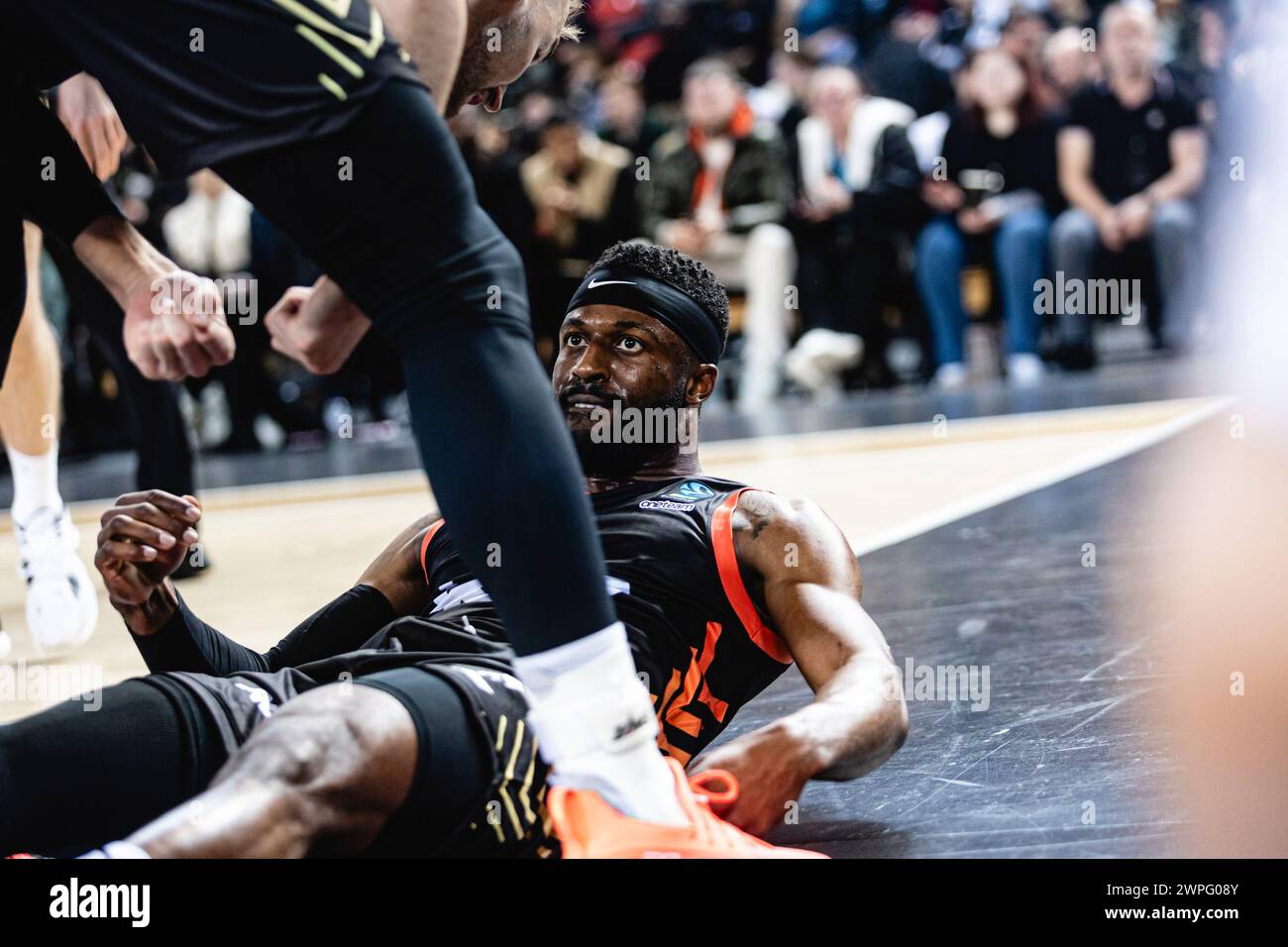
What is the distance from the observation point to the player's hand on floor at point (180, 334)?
166 cm

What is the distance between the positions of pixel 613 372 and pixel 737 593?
419 millimetres

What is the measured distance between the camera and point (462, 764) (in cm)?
173

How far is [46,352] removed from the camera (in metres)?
3.86

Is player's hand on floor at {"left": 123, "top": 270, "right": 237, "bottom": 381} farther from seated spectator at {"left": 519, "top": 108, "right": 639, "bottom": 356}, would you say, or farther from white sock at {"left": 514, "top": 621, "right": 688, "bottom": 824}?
seated spectator at {"left": 519, "top": 108, "right": 639, "bottom": 356}

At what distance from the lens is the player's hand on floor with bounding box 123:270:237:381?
1.66 m

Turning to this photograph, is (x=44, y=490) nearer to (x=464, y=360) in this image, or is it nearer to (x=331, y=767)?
(x=331, y=767)

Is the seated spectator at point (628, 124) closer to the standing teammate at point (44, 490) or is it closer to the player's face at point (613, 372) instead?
the standing teammate at point (44, 490)

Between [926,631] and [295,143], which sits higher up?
[295,143]

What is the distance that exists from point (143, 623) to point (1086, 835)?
51.5 inches

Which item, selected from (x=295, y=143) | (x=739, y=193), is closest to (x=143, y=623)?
(x=295, y=143)

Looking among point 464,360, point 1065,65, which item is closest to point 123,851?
point 464,360

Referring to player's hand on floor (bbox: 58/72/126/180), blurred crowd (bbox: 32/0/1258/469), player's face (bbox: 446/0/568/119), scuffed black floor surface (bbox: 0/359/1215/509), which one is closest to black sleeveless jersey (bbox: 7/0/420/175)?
player's face (bbox: 446/0/568/119)

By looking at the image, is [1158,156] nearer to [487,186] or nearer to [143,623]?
[487,186]

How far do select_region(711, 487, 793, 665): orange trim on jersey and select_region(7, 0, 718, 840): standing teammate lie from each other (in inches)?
25.0
